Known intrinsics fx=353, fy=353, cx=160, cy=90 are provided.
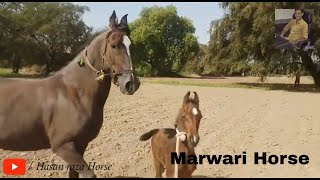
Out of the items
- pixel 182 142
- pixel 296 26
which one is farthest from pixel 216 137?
pixel 296 26

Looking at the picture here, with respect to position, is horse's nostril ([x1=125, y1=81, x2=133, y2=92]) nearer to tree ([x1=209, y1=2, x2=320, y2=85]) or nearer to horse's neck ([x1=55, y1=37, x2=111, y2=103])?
horse's neck ([x1=55, y1=37, x2=111, y2=103])

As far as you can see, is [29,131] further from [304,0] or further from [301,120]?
[304,0]

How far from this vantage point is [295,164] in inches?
238

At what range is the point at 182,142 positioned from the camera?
400 centimetres

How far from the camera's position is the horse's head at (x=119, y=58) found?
334 centimetres

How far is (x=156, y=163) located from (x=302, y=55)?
24.1 meters

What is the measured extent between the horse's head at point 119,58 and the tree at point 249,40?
721 inches

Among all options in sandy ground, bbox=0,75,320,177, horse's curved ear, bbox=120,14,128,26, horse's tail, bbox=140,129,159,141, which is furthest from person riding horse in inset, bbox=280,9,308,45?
horse's curved ear, bbox=120,14,128,26

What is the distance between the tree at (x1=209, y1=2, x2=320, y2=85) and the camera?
22.7 m

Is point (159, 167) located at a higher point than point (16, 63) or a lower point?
lower

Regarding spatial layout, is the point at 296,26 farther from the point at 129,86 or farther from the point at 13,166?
the point at 13,166

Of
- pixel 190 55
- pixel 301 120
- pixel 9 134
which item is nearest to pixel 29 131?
pixel 9 134

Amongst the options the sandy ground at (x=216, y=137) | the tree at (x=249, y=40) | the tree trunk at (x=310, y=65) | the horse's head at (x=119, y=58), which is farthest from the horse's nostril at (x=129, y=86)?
the tree trunk at (x=310, y=65)

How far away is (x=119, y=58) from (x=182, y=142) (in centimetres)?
125
